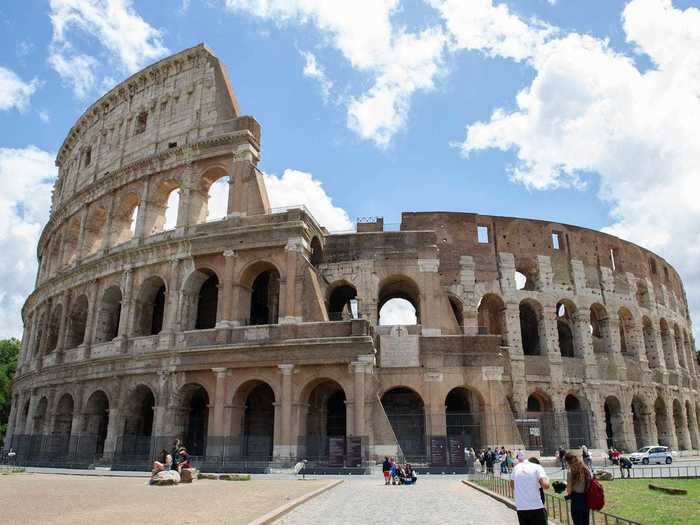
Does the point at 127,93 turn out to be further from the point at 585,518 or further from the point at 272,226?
the point at 585,518

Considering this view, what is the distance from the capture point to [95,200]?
1153 inches

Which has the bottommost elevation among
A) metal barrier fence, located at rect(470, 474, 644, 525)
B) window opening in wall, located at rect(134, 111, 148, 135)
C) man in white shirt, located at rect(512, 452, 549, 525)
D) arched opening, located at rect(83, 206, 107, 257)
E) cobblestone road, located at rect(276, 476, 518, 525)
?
cobblestone road, located at rect(276, 476, 518, 525)

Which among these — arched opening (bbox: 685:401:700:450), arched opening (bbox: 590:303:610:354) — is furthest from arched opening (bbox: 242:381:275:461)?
arched opening (bbox: 685:401:700:450)

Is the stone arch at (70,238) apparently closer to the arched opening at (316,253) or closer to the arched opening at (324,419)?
the arched opening at (316,253)

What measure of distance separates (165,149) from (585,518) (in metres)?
25.4

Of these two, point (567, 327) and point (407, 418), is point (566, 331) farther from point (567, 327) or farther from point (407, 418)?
point (407, 418)

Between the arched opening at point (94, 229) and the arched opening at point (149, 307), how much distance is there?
18.1 feet

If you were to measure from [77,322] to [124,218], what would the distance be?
5917mm

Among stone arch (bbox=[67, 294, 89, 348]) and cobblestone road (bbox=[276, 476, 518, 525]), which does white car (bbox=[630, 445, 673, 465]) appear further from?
stone arch (bbox=[67, 294, 89, 348])

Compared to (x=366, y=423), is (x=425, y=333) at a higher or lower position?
higher

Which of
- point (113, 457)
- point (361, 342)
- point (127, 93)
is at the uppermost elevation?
point (127, 93)

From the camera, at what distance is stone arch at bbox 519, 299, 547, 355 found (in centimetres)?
2761

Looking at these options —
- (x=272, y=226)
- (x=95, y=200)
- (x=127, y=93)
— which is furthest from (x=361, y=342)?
(x=127, y=93)

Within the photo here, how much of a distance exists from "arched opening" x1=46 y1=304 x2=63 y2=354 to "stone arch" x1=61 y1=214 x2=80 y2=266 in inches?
104
